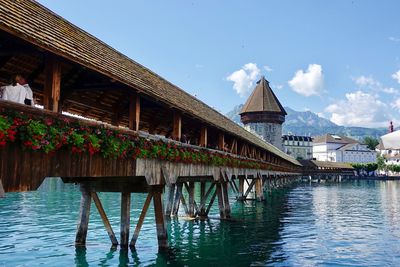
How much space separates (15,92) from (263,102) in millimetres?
68634

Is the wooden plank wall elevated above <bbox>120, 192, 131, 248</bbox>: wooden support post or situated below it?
above

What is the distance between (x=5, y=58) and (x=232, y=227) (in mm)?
14332

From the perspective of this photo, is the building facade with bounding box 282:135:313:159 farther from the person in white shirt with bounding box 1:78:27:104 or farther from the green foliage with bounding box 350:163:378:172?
the person in white shirt with bounding box 1:78:27:104

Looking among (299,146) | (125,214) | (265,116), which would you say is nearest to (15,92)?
(125,214)

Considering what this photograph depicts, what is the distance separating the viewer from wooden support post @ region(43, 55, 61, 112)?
7.63 meters

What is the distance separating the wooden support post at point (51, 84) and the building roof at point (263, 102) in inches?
2605

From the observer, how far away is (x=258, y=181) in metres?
34.7

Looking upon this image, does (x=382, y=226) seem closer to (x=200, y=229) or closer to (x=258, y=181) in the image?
(x=200, y=229)

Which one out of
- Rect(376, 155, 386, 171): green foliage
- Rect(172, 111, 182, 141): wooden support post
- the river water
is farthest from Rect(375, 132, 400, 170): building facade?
Rect(172, 111, 182, 141): wooden support post

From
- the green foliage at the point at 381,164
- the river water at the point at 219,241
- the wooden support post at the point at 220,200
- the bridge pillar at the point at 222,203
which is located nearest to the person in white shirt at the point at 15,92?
the river water at the point at 219,241

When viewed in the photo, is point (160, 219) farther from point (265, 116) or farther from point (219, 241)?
point (265, 116)

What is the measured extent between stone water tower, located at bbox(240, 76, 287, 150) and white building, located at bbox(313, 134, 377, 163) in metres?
74.7

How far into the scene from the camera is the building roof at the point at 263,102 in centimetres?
7294

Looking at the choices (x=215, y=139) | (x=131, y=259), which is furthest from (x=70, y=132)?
(x=215, y=139)
